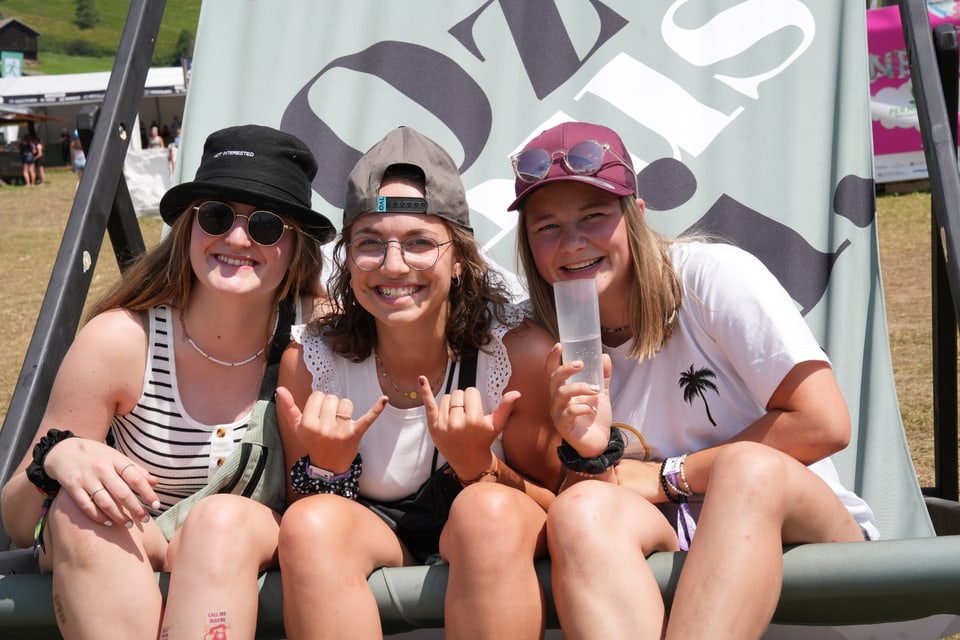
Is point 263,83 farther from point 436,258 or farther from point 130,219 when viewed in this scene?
point 436,258

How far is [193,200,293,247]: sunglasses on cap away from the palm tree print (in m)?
0.98

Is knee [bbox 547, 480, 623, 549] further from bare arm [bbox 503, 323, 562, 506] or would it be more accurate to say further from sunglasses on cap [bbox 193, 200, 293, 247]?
sunglasses on cap [bbox 193, 200, 293, 247]

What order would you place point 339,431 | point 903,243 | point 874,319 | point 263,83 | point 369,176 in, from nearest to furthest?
point 339,431 → point 369,176 → point 874,319 → point 263,83 → point 903,243

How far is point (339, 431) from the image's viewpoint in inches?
78.7

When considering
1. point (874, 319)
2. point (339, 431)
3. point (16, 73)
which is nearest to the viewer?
point (339, 431)

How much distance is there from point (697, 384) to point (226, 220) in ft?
3.62

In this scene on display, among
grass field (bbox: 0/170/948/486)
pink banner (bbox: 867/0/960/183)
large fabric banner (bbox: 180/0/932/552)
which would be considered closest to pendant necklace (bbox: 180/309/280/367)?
large fabric banner (bbox: 180/0/932/552)

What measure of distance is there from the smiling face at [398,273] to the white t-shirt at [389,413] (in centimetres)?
18

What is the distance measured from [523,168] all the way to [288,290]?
0.64 meters

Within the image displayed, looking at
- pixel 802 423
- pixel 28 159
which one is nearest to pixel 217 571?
pixel 802 423

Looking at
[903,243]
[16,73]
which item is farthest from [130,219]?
[16,73]

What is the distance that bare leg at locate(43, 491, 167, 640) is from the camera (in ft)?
6.05

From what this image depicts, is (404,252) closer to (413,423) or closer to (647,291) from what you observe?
(413,423)

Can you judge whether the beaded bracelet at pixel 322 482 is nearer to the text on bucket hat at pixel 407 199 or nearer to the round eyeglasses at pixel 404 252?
the round eyeglasses at pixel 404 252
